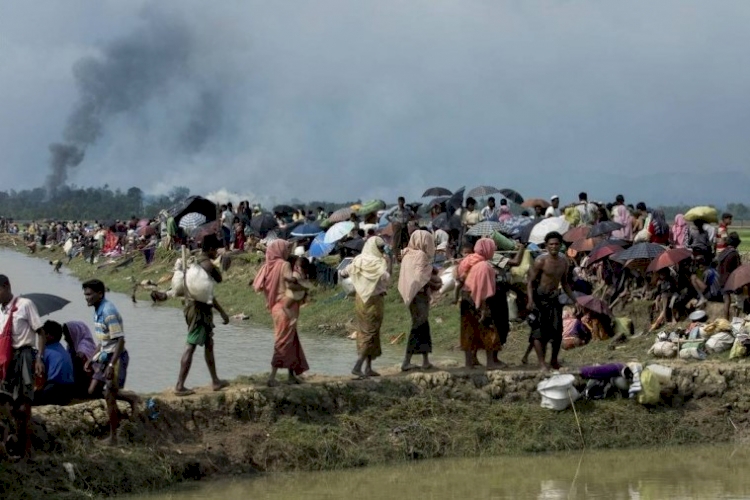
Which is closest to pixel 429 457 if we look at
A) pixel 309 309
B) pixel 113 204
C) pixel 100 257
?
pixel 309 309

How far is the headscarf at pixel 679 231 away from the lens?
62.6 feet

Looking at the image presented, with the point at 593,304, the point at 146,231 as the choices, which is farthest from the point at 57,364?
the point at 146,231

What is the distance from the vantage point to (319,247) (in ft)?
79.8

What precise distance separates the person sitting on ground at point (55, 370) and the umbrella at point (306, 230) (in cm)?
1603

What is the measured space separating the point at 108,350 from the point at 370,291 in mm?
2964

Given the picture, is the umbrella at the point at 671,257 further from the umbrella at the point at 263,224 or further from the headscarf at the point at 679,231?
the umbrella at the point at 263,224

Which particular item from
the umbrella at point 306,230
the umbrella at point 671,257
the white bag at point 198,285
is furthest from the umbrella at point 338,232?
the white bag at point 198,285

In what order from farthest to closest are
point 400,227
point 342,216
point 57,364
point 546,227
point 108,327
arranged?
point 342,216
point 400,227
point 546,227
point 57,364
point 108,327

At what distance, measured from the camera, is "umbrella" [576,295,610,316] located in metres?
16.4

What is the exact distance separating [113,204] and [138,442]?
12519cm

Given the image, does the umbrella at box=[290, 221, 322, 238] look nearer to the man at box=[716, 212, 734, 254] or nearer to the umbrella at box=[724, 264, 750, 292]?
the man at box=[716, 212, 734, 254]

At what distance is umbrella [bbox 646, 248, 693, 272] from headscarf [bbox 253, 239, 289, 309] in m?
7.03

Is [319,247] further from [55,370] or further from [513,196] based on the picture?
[55,370]

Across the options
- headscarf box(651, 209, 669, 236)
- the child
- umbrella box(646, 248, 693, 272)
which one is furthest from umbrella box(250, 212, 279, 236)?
the child
